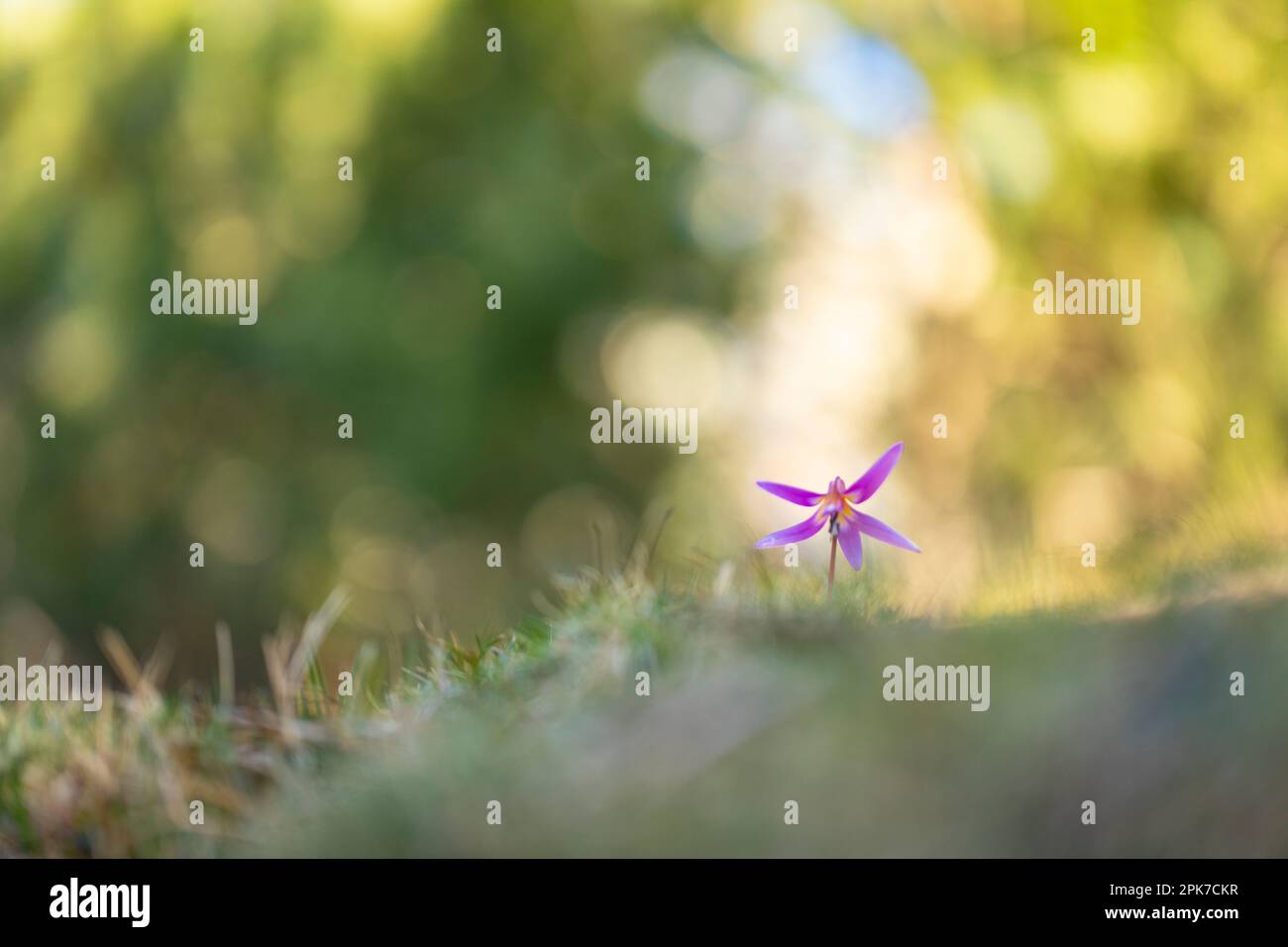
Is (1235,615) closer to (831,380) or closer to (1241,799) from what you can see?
(1241,799)

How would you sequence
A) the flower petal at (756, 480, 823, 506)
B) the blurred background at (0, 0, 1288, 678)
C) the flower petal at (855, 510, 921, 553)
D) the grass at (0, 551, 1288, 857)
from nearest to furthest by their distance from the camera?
the grass at (0, 551, 1288, 857) < the flower petal at (855, 510, 921, 553) < the flower petal at (756, 480, 823, 506) < the blurred background at (0, 0, 1288, 678)

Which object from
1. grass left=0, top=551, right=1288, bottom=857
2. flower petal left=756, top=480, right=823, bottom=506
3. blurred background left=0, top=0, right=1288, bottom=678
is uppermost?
blurred background left=0, top=0, right=1288, bottom=678

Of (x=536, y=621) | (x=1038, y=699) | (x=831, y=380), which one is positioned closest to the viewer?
(x=1038, y=699)

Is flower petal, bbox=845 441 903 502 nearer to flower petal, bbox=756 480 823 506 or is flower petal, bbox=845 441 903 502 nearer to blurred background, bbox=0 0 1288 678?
flower petal, bbox=756 480 823 506

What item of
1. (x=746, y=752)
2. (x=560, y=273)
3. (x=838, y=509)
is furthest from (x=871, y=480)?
(x=560, y=273)

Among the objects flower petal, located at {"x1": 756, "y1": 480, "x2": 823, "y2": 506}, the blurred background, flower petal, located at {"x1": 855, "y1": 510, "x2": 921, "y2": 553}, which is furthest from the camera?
the blurred background

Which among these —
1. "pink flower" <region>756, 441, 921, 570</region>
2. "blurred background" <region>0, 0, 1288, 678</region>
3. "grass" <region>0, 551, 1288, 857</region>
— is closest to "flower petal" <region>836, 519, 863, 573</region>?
"pink flower" <region>756, 441, 921, 570</region>

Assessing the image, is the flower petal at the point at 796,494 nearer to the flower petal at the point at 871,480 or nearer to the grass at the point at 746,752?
the flower petal at the point at 871,480
